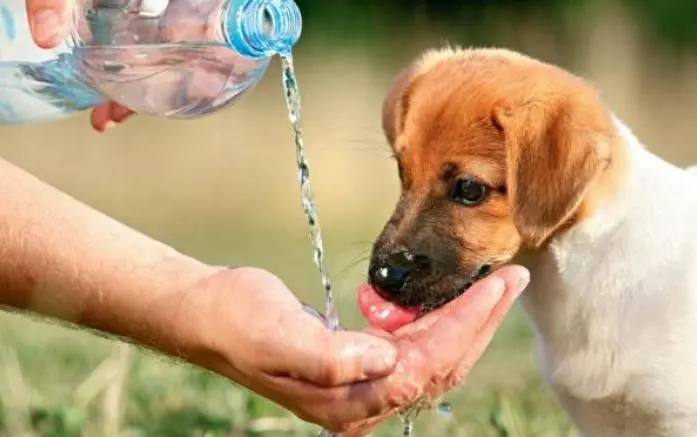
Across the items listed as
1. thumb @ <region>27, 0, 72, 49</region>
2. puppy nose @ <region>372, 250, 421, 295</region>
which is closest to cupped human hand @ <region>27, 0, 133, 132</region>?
thumb @ <region>27, 0, 72, 49</region>

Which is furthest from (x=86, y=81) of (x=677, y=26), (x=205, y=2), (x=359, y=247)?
(x=677, y=26)

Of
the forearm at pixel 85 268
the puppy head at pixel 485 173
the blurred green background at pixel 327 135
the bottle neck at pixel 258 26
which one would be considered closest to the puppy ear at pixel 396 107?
the puppy head at pixel 485 173

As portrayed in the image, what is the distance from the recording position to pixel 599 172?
111 inches

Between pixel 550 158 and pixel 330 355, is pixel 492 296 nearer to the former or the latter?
pixel 330 355

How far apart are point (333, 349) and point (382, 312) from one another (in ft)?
1.74

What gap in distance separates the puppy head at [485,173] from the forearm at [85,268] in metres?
0.47

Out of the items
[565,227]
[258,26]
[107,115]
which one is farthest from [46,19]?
[565,227]

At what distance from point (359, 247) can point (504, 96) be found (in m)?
2.23

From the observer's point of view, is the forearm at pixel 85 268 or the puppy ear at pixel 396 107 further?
the puppy ear at pixel 396 107

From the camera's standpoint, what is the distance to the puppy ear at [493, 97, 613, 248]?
279 cm

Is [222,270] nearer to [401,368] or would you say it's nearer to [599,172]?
[401,368]

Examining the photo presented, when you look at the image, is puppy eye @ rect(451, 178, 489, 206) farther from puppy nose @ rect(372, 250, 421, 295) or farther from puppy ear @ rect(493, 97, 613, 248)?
puppy nose @ rect(372, 250, 421, 295)

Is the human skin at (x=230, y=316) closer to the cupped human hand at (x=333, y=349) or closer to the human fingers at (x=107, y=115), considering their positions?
the cupped human hand at (x=333, y=349)

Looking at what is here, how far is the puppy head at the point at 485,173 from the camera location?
279 centimetres
